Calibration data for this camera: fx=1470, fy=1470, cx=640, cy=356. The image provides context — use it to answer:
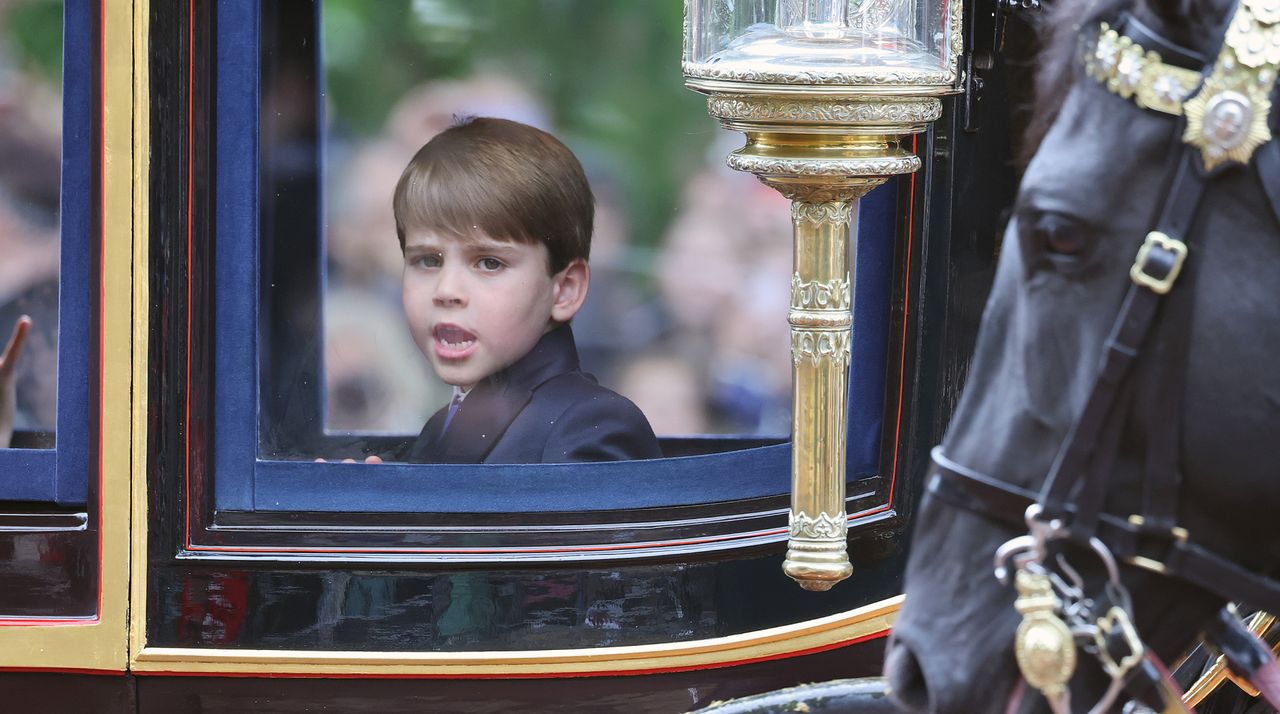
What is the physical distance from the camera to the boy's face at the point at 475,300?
208 cm

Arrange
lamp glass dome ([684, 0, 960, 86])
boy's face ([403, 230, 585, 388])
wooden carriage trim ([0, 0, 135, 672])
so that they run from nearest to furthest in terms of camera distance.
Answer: lamp glass dome ([684, 0, 960, 86]), wooden carriage trim ([0, 0, 135, 672]), boy's face ([403, 230, 585, 388])

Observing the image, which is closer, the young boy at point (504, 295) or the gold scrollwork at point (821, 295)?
the gold scrollwork at point (821, 295)

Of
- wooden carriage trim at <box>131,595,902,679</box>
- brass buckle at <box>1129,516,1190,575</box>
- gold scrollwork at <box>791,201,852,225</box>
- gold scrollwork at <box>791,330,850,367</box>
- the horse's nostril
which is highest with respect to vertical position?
gold scrollwork at <box>791,201,852,225</box>

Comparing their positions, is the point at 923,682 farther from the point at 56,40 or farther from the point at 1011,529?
the point at 56,40

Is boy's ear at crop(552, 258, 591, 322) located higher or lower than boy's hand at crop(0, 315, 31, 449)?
higher

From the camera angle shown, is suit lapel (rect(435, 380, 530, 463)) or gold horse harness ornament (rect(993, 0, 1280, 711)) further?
suit lapel (rect(435, 380, 530, 463))

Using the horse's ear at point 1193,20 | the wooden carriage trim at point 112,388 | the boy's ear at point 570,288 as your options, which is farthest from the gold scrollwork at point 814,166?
the wooden carriage trim at point 112,388

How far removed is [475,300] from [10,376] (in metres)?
0.66

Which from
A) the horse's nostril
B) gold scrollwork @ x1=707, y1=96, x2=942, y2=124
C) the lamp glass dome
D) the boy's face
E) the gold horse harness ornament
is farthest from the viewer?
the boy's face

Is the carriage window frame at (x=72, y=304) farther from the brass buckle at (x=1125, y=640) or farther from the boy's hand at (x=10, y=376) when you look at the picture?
the brass buckle at (x=1125, y=640)

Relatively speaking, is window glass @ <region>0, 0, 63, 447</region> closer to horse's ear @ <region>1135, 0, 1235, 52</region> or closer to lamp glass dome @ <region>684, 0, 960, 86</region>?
lamp glass dome @ <region>684, 0, 960, 86</region>

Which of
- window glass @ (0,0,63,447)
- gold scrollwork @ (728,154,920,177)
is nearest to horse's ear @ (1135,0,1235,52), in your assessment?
gold scrollwork @ (728,154,920,177)

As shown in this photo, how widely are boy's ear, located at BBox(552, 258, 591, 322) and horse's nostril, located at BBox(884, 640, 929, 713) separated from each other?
0.96 m

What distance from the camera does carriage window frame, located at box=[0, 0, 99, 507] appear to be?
6.53 feet
